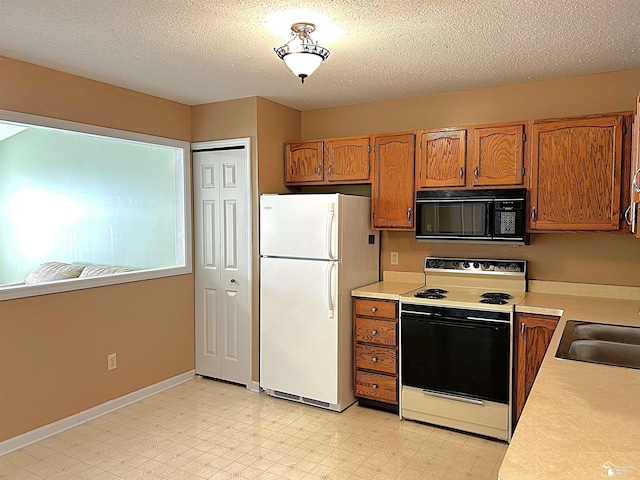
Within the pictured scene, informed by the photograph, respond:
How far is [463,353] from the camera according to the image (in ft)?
10.8

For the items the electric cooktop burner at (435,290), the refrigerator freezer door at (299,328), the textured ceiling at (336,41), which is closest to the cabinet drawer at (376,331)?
the refrigerator freezer door at (299,328)

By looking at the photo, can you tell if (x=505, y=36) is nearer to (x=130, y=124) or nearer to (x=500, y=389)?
(x=500, y=389)

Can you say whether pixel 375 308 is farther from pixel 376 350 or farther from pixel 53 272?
pixel 53 272

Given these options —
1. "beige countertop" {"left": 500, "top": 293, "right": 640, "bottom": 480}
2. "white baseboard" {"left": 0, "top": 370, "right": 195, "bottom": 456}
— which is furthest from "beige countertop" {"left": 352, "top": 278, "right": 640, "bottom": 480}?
"white baseboard" {"left": 0, "top": 370, "right": 195, "bottom": 456}

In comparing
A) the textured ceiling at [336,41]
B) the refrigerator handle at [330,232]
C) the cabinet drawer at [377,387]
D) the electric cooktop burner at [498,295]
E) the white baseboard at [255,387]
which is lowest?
the white baseboard at [255,387]

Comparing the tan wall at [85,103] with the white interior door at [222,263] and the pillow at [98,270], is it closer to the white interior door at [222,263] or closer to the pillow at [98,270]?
the white interior door at [222,263]

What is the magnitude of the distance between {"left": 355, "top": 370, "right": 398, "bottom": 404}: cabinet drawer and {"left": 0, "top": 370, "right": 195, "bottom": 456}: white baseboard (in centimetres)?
164

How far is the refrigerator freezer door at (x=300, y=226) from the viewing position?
3.66 metres

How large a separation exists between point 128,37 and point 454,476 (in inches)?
121

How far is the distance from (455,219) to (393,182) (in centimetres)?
59

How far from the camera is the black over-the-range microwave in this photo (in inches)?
133

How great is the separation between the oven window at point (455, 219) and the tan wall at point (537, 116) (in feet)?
1.26

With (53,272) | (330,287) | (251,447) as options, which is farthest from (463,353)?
(53,272)

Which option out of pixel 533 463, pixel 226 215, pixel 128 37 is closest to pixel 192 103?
pixel 226 215
